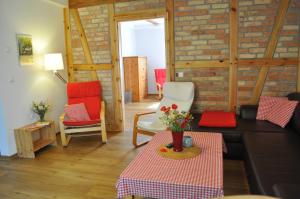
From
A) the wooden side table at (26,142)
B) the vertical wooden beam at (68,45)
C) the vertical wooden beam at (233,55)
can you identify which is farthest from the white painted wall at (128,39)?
the wooden side table at (26,142)

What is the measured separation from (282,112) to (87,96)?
3151mm

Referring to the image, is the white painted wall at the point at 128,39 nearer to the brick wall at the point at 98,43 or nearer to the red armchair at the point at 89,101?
the brick wall at the point at 98,43

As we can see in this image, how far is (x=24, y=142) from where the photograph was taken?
3580mm

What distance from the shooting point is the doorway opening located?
751 centimetres

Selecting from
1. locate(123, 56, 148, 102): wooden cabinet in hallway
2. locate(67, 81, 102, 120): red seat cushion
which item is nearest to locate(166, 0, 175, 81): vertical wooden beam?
locate(67, 81, 102, 120): red seat cushion

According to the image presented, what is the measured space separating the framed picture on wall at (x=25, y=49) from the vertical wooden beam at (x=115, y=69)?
137cm

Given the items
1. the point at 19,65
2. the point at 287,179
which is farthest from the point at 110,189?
the point at 19,65

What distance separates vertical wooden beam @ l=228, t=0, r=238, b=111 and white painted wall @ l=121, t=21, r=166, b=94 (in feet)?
14.2

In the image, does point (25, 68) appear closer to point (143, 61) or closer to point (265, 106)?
point (265, 106)

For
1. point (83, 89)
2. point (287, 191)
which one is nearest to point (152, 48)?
point (83, 89)

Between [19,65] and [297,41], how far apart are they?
4186mm

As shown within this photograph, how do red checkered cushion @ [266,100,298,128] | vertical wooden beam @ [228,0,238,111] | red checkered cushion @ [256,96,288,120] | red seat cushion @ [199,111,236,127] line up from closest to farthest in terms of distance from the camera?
red checkered cushion @ [266,100,298,128]
red seat cushion @ [199,111,236,127]
red checkered cushion @ [256,96,288,120]
vertical wooden beam @ [228,0,238,111]

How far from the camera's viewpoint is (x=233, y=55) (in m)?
3.95

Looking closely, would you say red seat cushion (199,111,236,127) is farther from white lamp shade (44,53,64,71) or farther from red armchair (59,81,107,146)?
white lamp shade (44,53,64,71)
